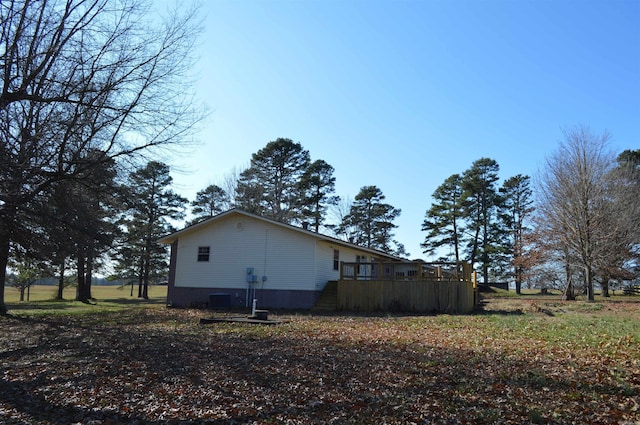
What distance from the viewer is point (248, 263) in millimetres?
21203

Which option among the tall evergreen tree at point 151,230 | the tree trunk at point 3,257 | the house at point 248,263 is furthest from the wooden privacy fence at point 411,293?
the tall evergreen tree at point 151,230

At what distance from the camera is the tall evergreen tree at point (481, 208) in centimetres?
4606

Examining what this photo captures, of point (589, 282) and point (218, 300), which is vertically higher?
point (589, 282)

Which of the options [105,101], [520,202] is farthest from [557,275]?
[105,101]

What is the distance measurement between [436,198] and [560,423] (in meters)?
46.5

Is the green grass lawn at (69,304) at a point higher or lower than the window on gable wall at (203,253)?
lower

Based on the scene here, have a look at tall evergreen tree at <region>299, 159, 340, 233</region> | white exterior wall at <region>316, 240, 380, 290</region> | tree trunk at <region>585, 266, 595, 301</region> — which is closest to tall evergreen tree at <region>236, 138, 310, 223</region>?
tall evergreen tree at <region>299, 159, 340, 233</region>

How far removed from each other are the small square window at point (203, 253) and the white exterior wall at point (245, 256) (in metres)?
0.18

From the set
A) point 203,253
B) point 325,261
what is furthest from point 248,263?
point 325,261

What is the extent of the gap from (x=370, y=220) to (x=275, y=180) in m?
12.1

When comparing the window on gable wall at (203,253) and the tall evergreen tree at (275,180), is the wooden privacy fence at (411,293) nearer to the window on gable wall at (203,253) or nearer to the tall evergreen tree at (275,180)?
the window on gable wall at (203,253)

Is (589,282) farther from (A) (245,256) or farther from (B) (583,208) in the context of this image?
(A) (245,256)

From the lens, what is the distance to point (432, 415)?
4984mm

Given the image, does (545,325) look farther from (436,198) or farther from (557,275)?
(436,198)
